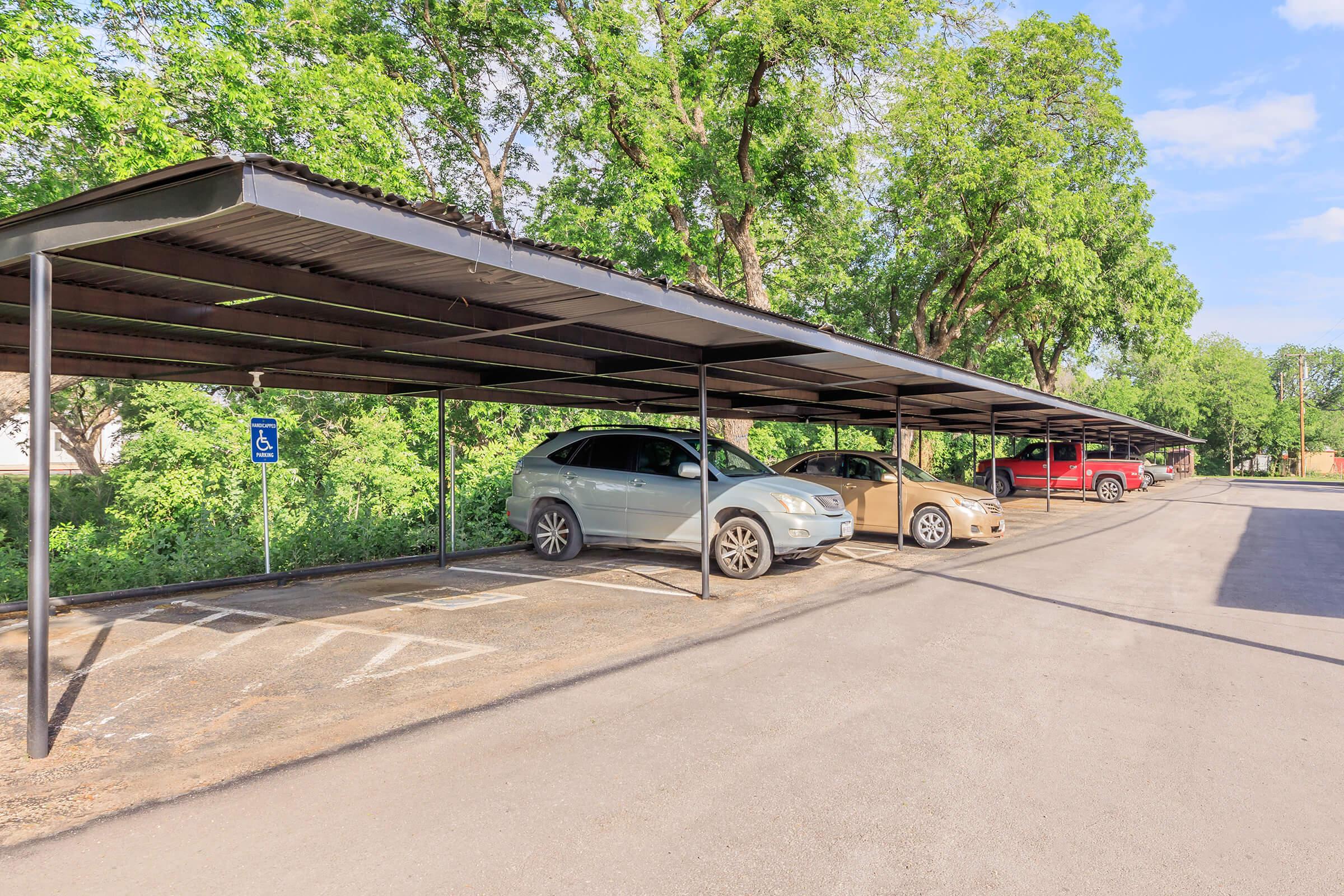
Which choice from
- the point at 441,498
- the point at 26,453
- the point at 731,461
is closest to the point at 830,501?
the point at 731,461

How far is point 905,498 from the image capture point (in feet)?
43.6

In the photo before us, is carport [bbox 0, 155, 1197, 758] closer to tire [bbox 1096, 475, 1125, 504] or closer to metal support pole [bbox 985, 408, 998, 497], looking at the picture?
metal support pole [bbox 985, 408, 998, 497]

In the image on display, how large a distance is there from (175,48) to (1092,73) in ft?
71.7

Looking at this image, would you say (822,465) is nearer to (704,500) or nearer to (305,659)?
(704,500)

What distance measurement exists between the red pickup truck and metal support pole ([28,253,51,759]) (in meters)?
25.6

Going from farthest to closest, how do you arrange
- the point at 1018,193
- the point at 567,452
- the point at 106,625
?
the point at 1018,193, the point at 567,452, the point at 106,625

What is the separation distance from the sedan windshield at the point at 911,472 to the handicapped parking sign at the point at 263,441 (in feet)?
32.3

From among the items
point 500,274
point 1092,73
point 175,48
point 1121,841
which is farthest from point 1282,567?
point 175,48

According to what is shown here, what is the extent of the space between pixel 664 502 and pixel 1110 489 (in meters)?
21.1

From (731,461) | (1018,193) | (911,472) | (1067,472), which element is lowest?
(1067,472)

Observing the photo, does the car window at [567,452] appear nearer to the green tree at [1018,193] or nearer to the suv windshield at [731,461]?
the suv windshield at [731,461]

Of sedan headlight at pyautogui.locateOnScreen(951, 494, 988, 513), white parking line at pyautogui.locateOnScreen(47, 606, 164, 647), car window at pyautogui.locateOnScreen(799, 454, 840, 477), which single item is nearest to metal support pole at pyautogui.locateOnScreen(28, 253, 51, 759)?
white parking line at pyautogui.locateOnScreen(47, 606, 164, 647)

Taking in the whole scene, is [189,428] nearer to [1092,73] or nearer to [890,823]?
[890,823]

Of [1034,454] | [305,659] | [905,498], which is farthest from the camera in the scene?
[1034,454]
